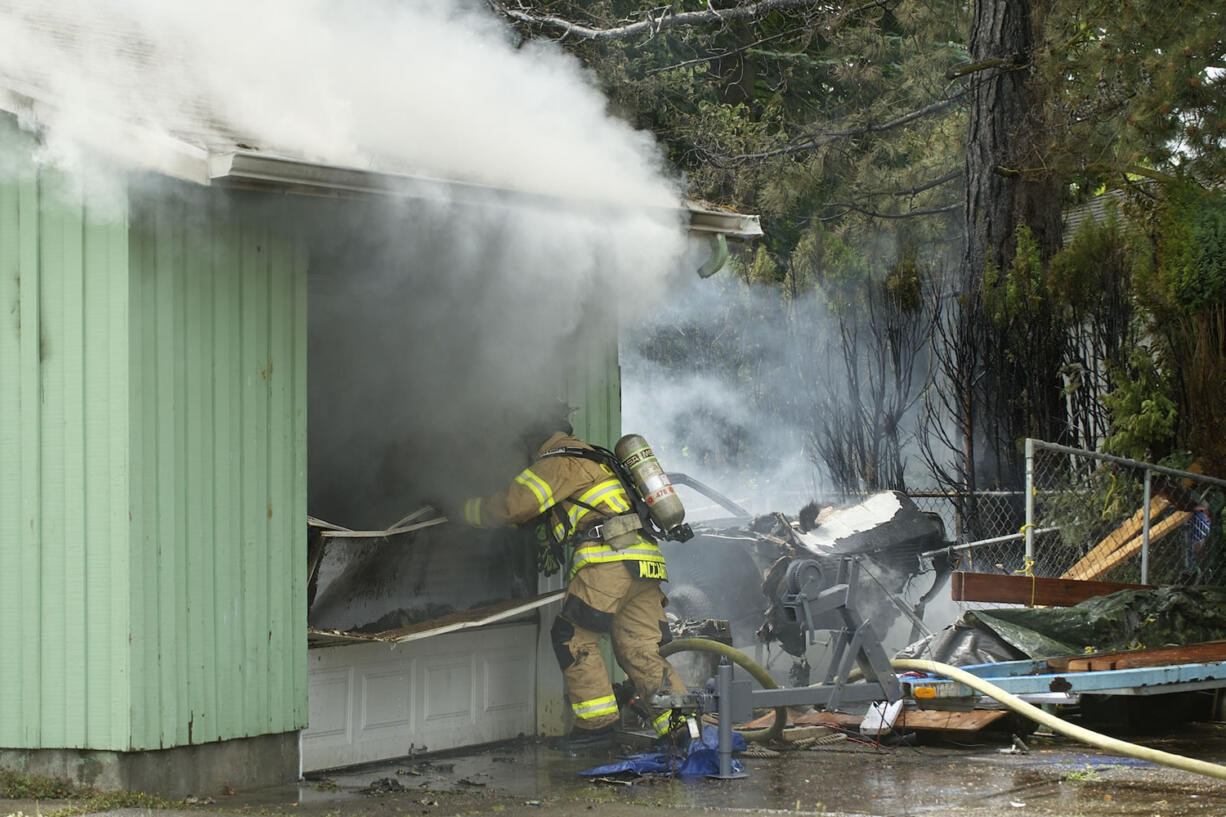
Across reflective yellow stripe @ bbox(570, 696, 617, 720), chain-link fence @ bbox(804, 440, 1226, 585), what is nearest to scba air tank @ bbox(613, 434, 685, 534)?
reflective yellow stripe @ bbox(570, 696, 617, 720)

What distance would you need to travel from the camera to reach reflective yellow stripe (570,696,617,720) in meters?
7.31

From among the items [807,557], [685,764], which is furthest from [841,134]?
[685,764]

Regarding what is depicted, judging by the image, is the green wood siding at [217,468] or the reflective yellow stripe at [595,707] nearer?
the green wood siding at [217,468]

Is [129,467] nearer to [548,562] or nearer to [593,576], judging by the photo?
[593,576]

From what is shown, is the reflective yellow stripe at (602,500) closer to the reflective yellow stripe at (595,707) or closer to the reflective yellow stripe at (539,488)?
the reflective yellow stripe at (539,488)

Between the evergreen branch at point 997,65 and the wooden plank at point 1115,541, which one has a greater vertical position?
the evergreen branch at point 997,65

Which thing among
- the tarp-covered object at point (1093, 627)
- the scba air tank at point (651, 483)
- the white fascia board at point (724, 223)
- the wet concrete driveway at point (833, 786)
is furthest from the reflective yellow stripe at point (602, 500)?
the tarp-covered object at point (1093, 627)

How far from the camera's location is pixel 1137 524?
9.52 meters

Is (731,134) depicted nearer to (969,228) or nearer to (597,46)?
Result: (597,46)

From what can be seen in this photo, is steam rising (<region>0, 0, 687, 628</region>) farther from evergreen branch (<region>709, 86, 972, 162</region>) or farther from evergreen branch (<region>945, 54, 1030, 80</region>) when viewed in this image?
evergreen branch (<region>709, 86, 972, 162</region>)

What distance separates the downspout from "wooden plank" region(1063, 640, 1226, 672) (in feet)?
9.16

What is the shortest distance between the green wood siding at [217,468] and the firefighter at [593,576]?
50.0 inches

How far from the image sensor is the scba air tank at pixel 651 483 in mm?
7289

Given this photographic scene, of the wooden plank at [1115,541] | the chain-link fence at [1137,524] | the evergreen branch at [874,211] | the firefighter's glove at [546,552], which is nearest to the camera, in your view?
the firefighter's glove at [546,552]
